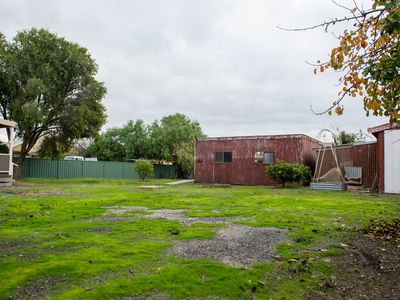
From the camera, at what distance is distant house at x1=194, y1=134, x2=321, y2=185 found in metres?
20.3

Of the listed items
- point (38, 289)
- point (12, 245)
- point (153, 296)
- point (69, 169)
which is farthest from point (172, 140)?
point (153, 296)

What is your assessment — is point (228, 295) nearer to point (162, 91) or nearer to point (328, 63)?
point (328, 63)

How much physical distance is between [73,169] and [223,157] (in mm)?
12181

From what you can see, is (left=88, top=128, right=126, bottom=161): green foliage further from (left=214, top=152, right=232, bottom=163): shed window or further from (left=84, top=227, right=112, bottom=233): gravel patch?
(left=84, top=227, right=112, bottom=233): gravel patch

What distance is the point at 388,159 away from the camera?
45.0ft

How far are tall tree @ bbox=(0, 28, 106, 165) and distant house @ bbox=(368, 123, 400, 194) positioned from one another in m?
17.1

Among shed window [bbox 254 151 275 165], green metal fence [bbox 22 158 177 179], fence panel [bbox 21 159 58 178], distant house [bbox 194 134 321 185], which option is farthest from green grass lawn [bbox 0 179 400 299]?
green metal fence [bbox 22 158 177 179]

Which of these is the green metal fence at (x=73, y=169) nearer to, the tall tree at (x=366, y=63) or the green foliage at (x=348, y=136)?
the green foliage at (x=348, y=136)

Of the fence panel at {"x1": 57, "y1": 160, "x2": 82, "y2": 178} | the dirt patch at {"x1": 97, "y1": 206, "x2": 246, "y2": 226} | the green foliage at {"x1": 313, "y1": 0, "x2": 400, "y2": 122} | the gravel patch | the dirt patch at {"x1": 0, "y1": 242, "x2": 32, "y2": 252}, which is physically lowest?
the dirt patch at {"x1": 97, "y1": 206, "x2": 246, "y2": 226}

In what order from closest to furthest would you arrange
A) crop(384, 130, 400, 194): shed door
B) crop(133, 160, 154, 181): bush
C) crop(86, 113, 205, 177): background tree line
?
1. crop(384, 130, 400, 194): shed door
2. crop(133, 160, 154, 181): bush
3. crop(86, 113, 205, 177): background tree line

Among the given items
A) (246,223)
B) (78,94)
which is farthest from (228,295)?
(78,94)

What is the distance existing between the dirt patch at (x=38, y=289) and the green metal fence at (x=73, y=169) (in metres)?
23.1

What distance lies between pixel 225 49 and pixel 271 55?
3636 millimetres

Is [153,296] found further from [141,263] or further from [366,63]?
[366,63]
